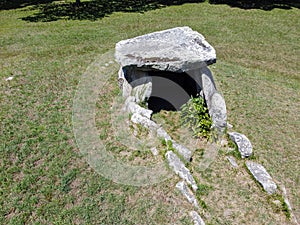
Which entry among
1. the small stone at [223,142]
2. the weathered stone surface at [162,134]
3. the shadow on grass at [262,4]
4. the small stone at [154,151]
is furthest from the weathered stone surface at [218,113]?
the shadow on grass at [262,4]

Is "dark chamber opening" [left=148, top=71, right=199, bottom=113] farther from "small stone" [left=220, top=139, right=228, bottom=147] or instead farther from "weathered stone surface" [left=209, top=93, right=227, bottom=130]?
"small stone" [left=220, top=139, right=228, bottom=147]

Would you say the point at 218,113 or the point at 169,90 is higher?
the point at 218,113

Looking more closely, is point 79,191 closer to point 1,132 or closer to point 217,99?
point 1,132

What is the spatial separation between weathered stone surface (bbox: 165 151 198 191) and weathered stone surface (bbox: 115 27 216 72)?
1.87 meters

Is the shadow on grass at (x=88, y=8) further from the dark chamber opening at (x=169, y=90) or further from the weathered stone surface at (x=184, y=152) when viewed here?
the weathered stone surface at (x=184, y=152)

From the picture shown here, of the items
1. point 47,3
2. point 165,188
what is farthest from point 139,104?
point 47,3

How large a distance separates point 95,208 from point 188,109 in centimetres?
315

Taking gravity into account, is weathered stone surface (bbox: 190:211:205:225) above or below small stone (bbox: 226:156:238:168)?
above

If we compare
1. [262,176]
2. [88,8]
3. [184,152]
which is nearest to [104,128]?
[184,152]

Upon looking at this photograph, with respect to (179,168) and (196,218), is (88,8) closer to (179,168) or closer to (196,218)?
(179,168)

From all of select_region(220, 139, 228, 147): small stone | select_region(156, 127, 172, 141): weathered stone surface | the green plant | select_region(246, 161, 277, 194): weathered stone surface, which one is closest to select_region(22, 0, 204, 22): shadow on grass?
the green plant

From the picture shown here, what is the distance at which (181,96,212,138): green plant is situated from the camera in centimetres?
630

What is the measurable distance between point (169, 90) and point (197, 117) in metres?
1.44

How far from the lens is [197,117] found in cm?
646
